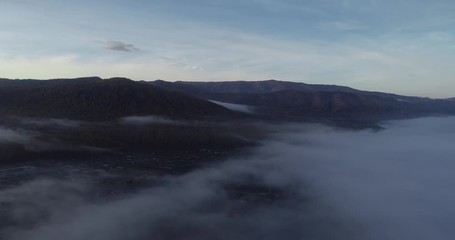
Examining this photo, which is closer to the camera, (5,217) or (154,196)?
(5,217)

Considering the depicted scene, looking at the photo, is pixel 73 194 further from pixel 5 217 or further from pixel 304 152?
pixel 304 152

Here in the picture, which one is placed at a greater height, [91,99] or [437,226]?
[91,99]

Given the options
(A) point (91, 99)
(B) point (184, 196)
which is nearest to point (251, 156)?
(B) point (184, 196)

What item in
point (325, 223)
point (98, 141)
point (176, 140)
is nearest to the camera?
point (325, 223)

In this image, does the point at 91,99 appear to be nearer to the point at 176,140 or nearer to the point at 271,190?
the point at 176,140

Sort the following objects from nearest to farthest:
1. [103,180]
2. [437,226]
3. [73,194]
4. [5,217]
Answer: [5,217], [73,194], [437,226], [103,180]

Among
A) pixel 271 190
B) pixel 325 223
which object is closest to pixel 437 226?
pixel 325 223

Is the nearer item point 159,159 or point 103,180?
point 103,180

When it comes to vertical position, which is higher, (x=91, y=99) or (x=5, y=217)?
(x=91, y=99)

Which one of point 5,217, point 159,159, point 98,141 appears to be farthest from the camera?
point 98,141
